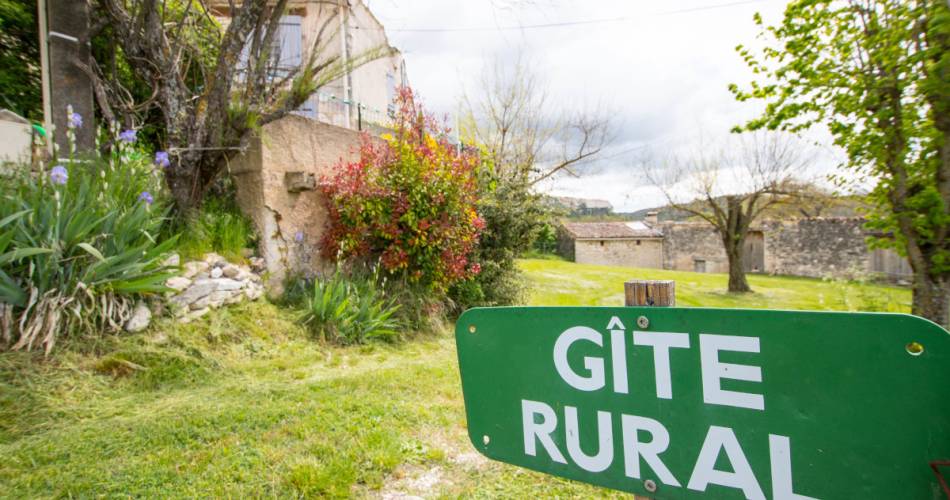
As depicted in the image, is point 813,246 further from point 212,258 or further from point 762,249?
point 212,258

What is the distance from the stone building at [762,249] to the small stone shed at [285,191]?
23.2m

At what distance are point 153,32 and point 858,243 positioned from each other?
2934cm

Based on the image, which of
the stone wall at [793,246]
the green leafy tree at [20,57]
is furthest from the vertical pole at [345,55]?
the stone wall at [793,246]

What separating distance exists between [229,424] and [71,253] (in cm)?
196

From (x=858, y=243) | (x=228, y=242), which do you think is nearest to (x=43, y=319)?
(x=228, y=242)

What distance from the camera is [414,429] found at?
3008 mm

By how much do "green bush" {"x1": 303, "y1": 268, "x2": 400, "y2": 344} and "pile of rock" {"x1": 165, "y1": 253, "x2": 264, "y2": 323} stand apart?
2.21 ft

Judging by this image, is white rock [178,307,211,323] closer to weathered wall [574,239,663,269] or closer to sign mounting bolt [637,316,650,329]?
sign mounting bolt [637,316,650,329]

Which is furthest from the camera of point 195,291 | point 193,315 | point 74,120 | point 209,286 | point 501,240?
point 501,240

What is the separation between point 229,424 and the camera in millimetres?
2746

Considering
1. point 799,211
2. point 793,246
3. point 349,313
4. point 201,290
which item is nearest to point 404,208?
point 349,313

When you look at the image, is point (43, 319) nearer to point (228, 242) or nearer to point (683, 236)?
point (228, 242)

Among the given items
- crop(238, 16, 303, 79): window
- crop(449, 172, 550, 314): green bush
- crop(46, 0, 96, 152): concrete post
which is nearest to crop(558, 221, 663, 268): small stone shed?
crop(449, 172, 550, 314): green bush

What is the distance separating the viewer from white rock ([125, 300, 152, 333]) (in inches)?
143
